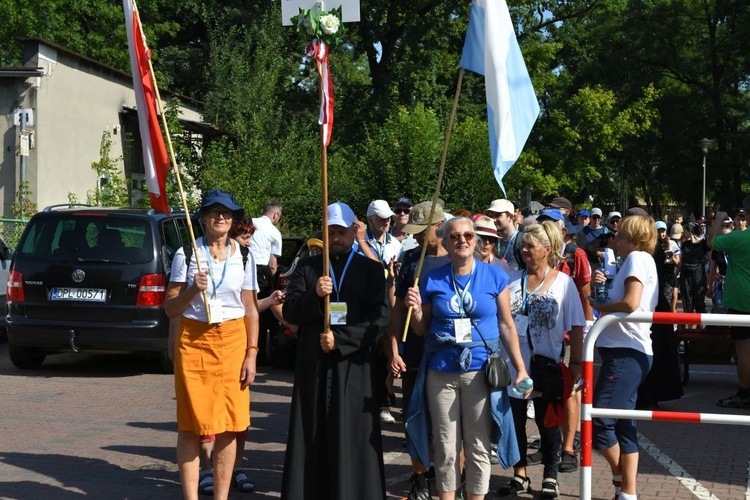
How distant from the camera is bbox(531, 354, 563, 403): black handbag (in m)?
6.74

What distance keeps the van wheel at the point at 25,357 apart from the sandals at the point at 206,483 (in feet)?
19.2

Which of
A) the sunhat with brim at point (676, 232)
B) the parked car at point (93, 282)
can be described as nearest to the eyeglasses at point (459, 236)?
the parked car at point (93, 282)

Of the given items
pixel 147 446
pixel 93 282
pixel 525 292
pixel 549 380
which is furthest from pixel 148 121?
pixel 93 282

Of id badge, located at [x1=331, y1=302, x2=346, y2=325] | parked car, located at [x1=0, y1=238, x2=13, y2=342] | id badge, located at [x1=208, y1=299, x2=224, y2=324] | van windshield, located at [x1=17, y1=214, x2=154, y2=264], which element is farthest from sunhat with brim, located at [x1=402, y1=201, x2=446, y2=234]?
parked car, located at [x1=0, y1=238, x2=13, y2=342]

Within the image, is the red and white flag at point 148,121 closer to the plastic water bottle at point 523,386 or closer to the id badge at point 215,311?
the id badge at point 215,311

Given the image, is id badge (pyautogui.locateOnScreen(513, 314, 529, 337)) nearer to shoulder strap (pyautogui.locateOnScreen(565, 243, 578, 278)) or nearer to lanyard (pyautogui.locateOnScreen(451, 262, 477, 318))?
lanyard (pyautogui.locateOnScreen(451, 262, 477, 318))

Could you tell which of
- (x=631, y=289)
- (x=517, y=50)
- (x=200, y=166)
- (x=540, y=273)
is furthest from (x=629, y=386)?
(x=200, y=166)

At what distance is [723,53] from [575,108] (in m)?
10.2

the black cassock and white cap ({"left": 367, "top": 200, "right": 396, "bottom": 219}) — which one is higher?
white cap ({"left": 367, "top": 200, "right": 396, "bottom": 219})

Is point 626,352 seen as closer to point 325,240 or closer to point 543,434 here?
point 543,434

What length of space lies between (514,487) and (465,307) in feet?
5.34

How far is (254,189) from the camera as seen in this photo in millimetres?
23328

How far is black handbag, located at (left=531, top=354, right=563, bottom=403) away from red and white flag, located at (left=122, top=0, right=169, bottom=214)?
8.55 ft

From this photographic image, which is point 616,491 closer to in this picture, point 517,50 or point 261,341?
point 517,50
